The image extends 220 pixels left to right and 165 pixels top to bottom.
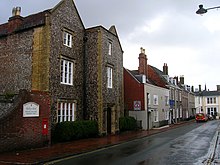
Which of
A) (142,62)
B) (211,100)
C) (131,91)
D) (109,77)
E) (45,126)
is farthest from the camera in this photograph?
(211,100)

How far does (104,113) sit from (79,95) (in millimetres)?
3045

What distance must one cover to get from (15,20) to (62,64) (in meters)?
5.77

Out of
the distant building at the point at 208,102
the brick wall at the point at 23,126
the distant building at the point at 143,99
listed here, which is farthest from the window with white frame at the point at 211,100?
the brick wall at the point at 23,126

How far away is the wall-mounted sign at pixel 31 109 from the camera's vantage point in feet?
51.9

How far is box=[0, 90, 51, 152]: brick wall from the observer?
47.8ft

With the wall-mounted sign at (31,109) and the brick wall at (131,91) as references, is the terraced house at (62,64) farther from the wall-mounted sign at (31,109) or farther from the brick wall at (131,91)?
the brick wall at (131,91)

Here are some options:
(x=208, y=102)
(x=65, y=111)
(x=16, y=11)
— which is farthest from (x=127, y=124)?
(x=208, y=102)

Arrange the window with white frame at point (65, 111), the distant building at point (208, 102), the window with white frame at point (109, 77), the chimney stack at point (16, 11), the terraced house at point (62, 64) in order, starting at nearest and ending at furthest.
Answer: the terraced house at point (62, 64) < the window with white frame at point (65, 111) < the chimney stack at point (16, 11) < the window with white frame at point (109, 77) < the distant building at point (208, 102)

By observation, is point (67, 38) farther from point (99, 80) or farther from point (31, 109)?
point (31, 109)

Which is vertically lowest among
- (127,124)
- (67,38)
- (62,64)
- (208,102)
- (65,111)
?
(127,124)

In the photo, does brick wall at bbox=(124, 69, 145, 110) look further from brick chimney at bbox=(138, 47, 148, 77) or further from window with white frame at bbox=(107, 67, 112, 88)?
window with white frame at bbox=(107, 67, 112, 88)

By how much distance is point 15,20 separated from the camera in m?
23.1

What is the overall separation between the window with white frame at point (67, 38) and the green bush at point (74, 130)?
6939 millimetres

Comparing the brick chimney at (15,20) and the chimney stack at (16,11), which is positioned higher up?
the chimney stack at (16,11)
